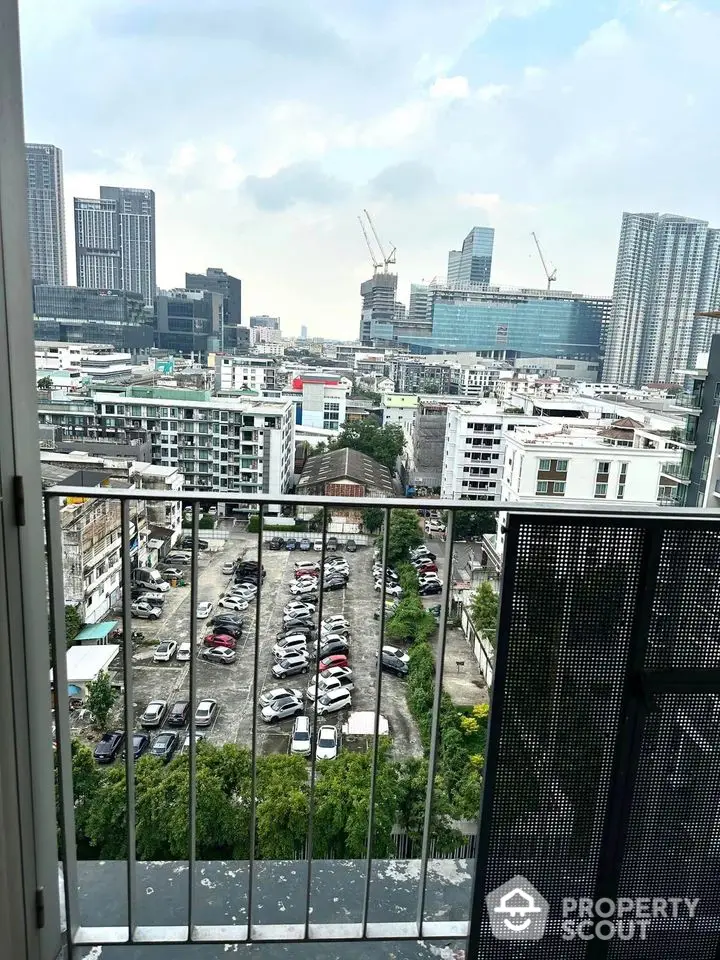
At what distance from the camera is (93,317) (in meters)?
2.01

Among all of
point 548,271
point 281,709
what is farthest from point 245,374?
point 281,709

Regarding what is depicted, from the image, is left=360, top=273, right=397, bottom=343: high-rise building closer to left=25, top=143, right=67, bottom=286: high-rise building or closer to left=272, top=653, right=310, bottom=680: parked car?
left=25, top=143, right=67, bottom=286: high-rise building

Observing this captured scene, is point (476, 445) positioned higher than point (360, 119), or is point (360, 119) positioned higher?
point (360, 119)

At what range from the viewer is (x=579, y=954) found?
48.0 inches

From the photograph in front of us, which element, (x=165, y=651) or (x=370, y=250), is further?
(x=370, y=250)

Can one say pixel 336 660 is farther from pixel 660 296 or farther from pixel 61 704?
pixel 660 296

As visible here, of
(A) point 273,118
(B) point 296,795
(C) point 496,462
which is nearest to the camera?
(C) point 496,462

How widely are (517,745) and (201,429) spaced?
179 cm

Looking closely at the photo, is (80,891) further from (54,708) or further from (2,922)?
(54,708)

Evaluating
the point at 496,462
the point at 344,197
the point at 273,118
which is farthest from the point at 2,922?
the point at 344,197

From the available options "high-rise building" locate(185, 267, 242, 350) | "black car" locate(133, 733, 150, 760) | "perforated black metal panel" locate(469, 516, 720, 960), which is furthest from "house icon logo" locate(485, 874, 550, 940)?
"high-rise building" locate(185, 267, 242, 350)

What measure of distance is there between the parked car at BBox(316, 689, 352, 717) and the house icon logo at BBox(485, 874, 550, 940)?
2.25 ft

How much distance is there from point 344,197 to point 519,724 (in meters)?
2.37

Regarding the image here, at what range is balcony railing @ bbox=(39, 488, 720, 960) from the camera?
1.08 meters
